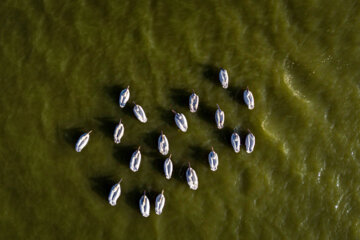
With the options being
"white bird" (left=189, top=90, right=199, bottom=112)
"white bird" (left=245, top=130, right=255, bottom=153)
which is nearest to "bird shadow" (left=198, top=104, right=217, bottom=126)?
"white bird" (left=189, top=90, right=199, bottom=112)

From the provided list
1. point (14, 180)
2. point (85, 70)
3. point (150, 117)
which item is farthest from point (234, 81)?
point (14, 180)

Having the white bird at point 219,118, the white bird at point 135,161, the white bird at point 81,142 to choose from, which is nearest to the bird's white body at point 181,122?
the white bird at point 219,118

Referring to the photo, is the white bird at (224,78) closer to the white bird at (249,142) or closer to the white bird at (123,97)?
the white bird at (249,142)

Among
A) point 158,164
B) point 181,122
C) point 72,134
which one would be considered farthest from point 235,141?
point 72,134

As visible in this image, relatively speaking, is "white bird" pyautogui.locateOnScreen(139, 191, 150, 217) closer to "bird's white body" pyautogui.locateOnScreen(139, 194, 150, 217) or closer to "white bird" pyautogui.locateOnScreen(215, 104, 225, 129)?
"bird's white body" pyautogui.locateOnScreen(139, 194, 150, 217)

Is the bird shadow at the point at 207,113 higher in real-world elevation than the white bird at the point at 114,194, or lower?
higher

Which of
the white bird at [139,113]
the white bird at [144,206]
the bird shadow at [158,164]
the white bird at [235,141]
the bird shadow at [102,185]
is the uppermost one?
the white bird at [235,141]
